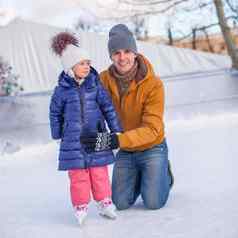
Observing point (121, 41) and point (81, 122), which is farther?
point (121, 41)

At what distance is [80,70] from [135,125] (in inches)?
15.2

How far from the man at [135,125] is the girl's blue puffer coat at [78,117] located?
0.16ft

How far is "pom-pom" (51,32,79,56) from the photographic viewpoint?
2.61 metres

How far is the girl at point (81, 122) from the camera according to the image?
8.17ft

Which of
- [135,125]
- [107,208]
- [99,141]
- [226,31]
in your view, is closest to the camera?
[99,141]

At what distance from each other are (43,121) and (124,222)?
4.92m

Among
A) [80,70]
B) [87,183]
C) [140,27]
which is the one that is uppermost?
[80,70]

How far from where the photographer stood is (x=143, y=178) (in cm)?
279

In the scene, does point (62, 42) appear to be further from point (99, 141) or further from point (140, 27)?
point (140, 27)

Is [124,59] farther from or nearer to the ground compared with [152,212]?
farther from the ground

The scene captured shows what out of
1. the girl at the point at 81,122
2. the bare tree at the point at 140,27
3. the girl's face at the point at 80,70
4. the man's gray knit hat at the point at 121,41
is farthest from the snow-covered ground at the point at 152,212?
the bare tree at the point at 140,27

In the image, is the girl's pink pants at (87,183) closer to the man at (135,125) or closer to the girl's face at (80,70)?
the man at (135,125)

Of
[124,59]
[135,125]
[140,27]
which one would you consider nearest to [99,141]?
[135,125]

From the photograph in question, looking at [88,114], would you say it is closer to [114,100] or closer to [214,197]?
[114,100]
